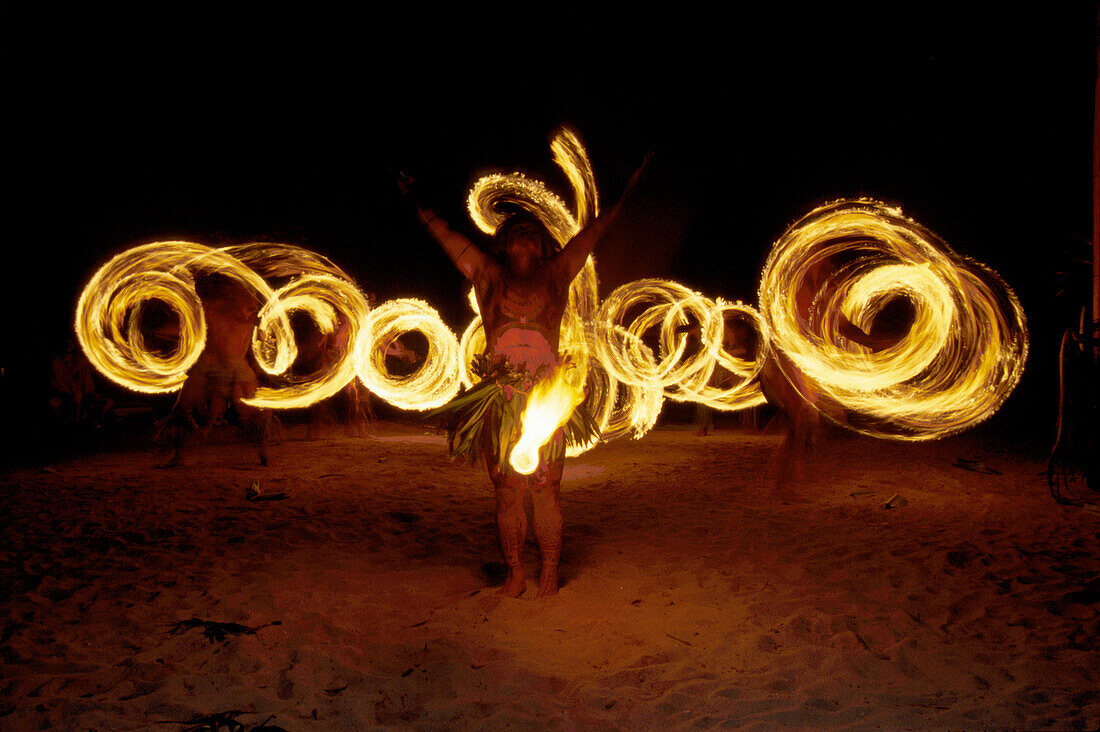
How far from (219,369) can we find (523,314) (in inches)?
229

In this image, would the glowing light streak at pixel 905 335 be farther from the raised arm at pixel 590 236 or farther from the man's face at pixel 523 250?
the man's face at pixel 523 250

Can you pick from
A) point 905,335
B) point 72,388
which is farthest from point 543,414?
point 72,388

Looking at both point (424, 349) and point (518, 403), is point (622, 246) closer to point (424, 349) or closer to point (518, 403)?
point (424, 349)

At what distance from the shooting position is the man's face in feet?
13.0

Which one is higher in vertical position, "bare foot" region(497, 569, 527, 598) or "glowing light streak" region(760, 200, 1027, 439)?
"glowing light streak" region(760, 200, 1027, 439)

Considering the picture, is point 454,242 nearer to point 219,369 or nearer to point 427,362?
point 219,369

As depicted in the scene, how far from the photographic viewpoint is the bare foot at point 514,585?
3.98 m

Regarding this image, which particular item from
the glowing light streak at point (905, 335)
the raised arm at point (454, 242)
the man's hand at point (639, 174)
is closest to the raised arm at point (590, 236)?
the man's hand at point (639, 174)

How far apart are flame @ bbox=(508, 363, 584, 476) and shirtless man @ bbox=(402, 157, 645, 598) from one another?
7 centimetres

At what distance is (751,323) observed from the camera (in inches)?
355

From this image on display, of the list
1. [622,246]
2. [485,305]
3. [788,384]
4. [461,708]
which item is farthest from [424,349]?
[461,708]

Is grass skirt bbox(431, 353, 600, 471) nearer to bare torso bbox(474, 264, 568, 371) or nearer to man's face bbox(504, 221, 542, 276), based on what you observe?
bare torso bbox(474, 264, 568, 371)

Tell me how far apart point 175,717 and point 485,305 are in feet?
8.02

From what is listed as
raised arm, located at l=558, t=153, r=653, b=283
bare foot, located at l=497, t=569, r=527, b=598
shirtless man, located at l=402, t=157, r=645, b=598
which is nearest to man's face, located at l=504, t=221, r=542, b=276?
shirtless man, located at l=402, t=157, r=645, b=598
